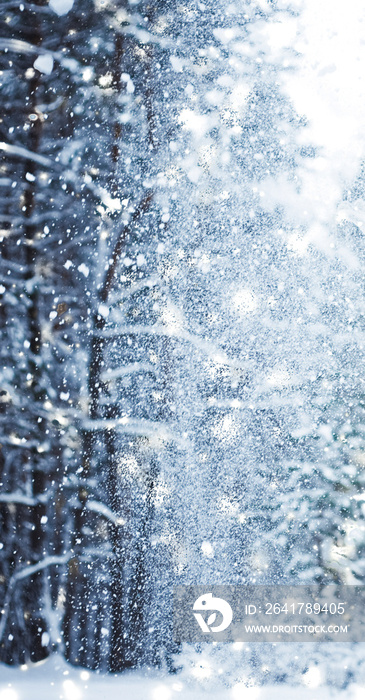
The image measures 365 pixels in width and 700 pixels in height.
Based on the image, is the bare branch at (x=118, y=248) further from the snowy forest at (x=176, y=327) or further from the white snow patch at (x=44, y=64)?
the white snow patch at (x=44, y=64)

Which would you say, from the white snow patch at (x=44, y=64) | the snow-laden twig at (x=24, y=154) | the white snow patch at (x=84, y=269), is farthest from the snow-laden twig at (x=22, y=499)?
the white snow patch at (x=44, y=64)

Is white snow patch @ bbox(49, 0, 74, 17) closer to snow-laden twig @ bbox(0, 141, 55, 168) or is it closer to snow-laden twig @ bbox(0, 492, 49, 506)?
snow-laden twig @ bbox(0, 141, 55, 168)

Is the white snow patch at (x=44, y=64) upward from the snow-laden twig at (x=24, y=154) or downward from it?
upward

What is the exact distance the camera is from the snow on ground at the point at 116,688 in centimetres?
47

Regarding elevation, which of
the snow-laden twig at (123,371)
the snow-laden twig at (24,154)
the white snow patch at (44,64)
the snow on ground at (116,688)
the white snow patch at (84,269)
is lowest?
the snow on ground at (116,688)

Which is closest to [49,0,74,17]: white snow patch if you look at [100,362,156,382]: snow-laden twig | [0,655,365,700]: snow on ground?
[100,362,156,382]: snow-laden twig

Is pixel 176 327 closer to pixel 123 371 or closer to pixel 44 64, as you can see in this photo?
pixel 123 371

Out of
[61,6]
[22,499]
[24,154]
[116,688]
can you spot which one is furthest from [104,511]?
[61,6]

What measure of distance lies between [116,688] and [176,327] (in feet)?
1.31

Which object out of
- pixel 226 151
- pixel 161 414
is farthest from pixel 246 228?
pixel 161 414

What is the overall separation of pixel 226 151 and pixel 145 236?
128 millimetres

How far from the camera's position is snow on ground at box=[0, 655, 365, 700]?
0.47 meters

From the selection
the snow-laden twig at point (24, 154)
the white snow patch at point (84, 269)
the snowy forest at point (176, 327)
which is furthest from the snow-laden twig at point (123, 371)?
the snow-laden twig at point (24, 154)

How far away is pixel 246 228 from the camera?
0.48 meters
